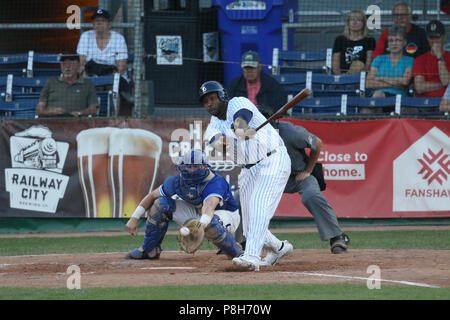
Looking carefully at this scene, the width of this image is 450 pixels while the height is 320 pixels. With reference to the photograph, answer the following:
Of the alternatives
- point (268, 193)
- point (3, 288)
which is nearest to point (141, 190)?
point (268, 193)

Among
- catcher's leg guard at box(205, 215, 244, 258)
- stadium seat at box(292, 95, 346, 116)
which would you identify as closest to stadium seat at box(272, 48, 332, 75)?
stadium seat at box(292, 95, 346, 116)

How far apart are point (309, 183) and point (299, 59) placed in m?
4.50

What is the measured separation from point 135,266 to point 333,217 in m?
2.20

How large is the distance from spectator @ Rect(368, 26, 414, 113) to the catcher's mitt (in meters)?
5.73

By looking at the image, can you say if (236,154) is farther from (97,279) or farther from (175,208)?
(97,279)

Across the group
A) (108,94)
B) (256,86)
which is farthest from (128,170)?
(256,86)

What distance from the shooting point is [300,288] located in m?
5.89

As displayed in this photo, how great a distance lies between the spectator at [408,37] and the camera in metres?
12.5

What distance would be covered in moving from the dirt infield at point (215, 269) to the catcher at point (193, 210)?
0.20 metres

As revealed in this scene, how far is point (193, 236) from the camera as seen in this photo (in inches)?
279

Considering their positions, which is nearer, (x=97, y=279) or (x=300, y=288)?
(x=300, y=288)

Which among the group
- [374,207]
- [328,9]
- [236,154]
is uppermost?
[328,9]

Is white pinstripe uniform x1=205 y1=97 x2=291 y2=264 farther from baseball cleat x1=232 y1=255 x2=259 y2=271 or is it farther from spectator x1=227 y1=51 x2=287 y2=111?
spectator x1=227 y1=51 x2=287 y2=111

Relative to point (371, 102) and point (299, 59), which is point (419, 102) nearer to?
point (371, 102)
